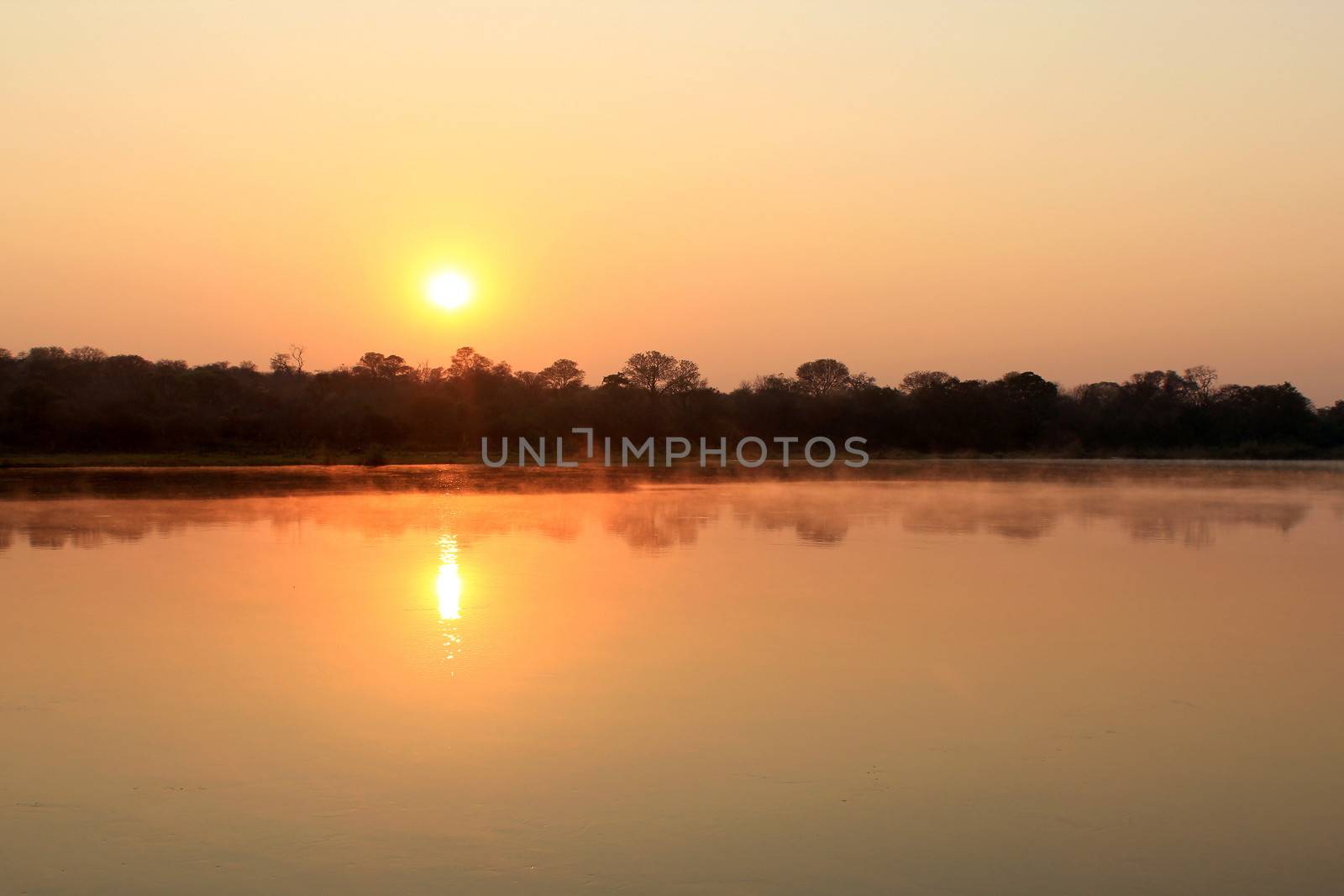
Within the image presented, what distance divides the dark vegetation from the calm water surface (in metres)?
32.3

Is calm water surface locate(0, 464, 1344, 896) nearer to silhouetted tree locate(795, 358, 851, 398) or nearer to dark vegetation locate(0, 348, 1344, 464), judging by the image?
dark vegetation locate(0, 348, 1344, 464)

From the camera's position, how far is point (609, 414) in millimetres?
58125

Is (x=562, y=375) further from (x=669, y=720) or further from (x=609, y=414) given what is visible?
(x=669, y=720)

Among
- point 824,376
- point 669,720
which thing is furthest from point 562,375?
point 669,720

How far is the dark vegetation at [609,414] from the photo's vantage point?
44.2 m

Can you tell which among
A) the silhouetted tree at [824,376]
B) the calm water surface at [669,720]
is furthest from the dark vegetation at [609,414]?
the calm water surface at [669,720]

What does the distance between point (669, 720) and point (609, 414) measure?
5220 cm

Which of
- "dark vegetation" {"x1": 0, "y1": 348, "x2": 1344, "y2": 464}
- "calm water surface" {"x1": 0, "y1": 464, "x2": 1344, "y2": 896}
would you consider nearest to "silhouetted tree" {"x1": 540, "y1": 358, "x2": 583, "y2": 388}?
"dark vegetation" {"x1": 0, "y1": 348, "x2": 1344, "y2": 464}

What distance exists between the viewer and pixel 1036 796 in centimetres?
495

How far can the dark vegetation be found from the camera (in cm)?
4419

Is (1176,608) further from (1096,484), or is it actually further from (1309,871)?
(1096,484)

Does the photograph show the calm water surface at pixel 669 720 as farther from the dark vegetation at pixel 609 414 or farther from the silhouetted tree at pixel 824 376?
the silhouetted tree at pixel 824 376

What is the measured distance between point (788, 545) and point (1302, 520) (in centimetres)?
Answer: 884

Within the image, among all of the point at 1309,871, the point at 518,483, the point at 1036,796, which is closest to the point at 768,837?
the point at 1036,796
